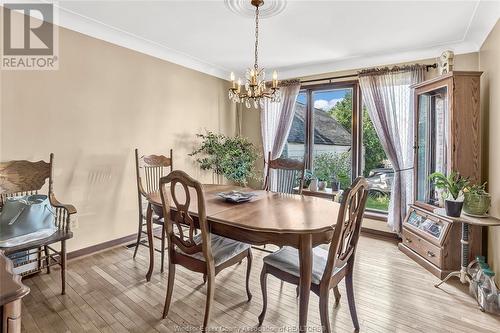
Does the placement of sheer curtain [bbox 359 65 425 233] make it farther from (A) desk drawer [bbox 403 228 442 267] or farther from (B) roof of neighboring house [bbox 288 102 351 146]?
(B) roof of neighboring house [bbox 288 102 351 146]

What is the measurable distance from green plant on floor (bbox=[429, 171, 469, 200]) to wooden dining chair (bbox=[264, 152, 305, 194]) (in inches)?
51.1

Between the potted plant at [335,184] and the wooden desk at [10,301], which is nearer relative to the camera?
the wooden desk at [10,301]

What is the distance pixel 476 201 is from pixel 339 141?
6.60 ft

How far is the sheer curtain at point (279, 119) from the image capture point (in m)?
4.42

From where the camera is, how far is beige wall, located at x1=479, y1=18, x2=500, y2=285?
7.89ft

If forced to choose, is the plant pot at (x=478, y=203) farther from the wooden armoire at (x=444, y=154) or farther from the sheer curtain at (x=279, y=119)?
the sheer curtain at (x=279, y=119)

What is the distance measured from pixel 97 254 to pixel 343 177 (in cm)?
338

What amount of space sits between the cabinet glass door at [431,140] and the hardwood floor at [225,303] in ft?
2.90

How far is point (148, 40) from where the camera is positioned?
10.9ft

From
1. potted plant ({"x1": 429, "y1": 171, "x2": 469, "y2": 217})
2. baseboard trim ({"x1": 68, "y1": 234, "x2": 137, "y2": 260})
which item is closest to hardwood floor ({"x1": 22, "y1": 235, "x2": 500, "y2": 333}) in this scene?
baseboard trim ({"x1": 68, "y1": 234, "x2": 137, "y2": 260})

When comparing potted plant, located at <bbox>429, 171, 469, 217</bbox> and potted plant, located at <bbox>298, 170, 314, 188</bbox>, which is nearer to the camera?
potted plant, located at <bbox>429, 171, 469, 217</bbox>

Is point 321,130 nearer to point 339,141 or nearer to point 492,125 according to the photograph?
point 339,141

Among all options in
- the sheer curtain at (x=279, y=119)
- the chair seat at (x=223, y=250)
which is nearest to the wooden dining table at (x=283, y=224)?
the chair seat at (x=223, y=250)

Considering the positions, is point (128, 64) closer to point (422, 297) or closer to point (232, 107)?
point (232, 107)
